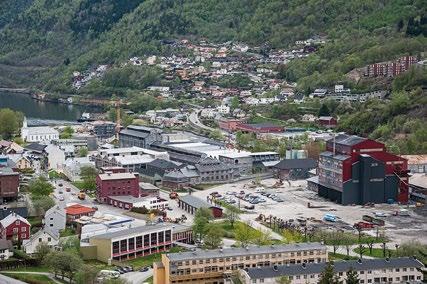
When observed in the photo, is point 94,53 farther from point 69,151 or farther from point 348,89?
point 69,151

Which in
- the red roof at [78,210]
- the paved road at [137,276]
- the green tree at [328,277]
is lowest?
the paved road at [137,276]

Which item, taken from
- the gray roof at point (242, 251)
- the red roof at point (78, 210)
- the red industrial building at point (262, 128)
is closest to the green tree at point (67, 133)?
the red industrial building at point (262, 128)

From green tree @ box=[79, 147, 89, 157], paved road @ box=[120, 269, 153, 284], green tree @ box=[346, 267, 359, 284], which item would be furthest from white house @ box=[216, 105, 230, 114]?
green tree @ box=[346, 267, 359, 284]

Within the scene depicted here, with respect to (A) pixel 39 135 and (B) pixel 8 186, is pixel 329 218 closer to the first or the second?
(B) pixel 8 186

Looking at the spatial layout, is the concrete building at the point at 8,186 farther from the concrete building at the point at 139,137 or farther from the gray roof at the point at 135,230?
the concrete building at the point at 139,137

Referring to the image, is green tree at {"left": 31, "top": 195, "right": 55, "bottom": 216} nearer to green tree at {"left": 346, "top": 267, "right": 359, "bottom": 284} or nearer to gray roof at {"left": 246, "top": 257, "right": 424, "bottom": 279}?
gray roof at {"left": 246, "top": 257, "right": 424, "bottom": 279}

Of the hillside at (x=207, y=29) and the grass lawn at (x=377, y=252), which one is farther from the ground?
the hillside at (x=207, y=29)
